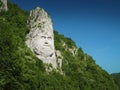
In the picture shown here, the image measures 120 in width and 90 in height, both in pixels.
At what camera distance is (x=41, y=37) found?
73.0 m

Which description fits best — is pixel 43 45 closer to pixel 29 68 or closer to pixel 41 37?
pixel 41 37

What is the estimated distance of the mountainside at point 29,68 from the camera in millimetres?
43688

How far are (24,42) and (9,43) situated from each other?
24.4 meters

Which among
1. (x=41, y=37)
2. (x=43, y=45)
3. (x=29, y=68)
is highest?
→ (x=41, y=37)

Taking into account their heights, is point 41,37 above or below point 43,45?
above

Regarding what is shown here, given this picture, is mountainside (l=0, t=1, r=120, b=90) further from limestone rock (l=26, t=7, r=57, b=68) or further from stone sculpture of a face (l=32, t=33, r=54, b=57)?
stone sculpture of a face (l=32, t=33, r=54, b=57)

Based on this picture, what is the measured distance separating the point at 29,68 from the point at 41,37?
57.0 ft

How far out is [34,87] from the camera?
171 ft

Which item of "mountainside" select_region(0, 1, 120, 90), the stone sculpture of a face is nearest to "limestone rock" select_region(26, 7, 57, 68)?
the stone sculpture of a face

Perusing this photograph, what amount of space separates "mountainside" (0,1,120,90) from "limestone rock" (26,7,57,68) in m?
1.67

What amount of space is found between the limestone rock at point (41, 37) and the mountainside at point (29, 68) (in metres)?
1.67

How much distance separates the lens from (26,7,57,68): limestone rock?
7080cm

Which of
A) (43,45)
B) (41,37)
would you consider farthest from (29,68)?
(41,37)

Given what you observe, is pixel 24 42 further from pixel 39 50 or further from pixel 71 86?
pixel 71 86
